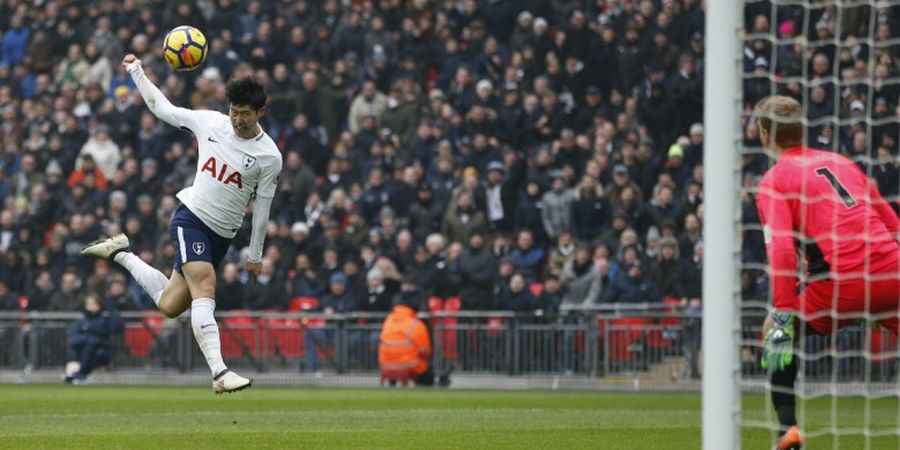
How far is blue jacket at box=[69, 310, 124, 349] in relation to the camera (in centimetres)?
2411

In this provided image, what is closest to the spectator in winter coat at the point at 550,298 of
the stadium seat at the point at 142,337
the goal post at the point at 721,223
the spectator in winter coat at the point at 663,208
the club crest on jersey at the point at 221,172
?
the spectator in winter coat at the point at 663,208

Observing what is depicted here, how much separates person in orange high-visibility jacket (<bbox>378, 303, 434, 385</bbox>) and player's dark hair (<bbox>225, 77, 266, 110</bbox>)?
9952 millimetres

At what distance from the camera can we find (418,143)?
26.3 metres

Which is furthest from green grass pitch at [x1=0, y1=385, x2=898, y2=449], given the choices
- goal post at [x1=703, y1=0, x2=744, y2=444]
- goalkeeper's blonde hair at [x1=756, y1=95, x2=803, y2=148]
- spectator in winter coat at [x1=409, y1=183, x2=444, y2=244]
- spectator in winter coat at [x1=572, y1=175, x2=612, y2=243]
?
spectator in winter coat at [x1=409, y1=183, x2=444, y2=244]

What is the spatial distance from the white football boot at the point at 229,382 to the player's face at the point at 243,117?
6.21ft

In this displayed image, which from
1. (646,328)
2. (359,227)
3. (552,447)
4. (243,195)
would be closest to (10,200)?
(359,227)

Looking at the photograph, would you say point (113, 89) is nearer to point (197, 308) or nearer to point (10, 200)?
point (10, 200)

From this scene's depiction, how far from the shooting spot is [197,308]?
41.6 ft

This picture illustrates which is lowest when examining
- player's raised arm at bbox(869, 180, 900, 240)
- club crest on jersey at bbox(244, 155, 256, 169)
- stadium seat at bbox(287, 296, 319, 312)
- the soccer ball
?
stadium seat at bbox(287, 296, 319, 312)

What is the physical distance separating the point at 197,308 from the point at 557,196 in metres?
11.7

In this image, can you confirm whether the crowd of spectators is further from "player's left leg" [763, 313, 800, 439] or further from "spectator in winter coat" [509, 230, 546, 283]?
"player's left leg" [763, 313, 800, 439]

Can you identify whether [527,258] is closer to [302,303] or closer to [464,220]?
[464,220]

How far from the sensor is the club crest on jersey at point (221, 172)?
1291 cm

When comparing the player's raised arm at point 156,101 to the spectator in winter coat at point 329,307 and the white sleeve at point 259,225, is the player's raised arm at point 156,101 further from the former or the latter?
the spectator in winter coat at point 329,307
